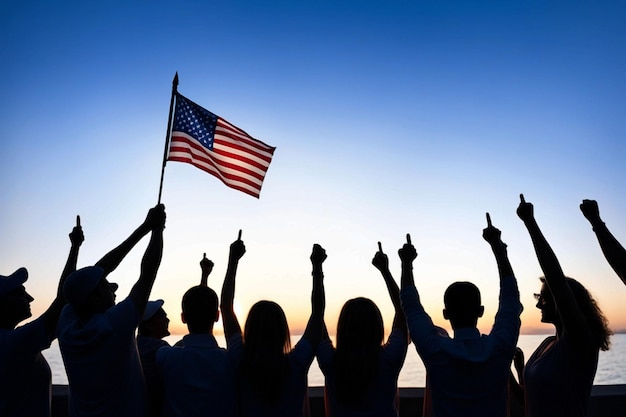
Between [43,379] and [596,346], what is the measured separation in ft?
11.4

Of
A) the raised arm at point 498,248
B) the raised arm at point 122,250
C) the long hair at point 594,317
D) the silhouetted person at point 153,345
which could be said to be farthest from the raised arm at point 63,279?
the long hair at point 594,317

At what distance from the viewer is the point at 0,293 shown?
139 inches

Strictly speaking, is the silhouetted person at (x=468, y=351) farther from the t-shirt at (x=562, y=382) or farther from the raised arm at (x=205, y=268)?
the raised arm at (x=205, y=268)

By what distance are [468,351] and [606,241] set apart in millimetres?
1090

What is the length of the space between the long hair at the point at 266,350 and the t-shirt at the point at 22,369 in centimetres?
129

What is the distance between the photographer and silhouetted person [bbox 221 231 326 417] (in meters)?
3.15

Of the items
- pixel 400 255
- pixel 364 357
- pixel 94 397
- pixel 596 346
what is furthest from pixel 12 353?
pixel 596 346

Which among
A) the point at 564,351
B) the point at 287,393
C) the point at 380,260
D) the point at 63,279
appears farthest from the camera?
the point at 380,260

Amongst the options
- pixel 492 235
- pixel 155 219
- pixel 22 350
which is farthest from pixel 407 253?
pixel 22 350

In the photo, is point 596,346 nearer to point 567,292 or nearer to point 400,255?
point 567,292

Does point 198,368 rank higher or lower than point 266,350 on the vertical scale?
lower

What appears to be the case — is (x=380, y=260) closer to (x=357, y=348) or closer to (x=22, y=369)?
(x=357, y=348)

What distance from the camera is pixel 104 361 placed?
286 centimetres

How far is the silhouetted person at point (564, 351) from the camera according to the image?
2.87 meters
